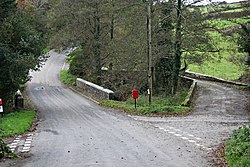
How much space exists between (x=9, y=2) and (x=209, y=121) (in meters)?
13.6

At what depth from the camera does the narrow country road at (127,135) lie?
469 inches

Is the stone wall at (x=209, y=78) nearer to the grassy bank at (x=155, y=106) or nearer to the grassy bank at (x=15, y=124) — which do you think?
the grassy bank at (x=155, y=106)

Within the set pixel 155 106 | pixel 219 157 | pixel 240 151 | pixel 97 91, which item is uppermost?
pixel 240 151

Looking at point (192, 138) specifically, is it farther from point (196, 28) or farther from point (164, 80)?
point (164, 80)

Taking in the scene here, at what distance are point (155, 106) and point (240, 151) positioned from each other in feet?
48.5

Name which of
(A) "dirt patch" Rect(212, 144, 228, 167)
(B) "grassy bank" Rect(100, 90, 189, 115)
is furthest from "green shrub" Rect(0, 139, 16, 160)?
(B) "grassy bank" Rect(100, 90, 189, 115)

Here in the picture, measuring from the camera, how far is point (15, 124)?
2006 centimetres

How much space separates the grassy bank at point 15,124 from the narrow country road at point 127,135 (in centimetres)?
73

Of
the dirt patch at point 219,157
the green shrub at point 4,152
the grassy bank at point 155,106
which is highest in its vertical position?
the green shrub at point 4,152

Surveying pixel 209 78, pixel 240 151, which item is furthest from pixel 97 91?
pixel 240 151

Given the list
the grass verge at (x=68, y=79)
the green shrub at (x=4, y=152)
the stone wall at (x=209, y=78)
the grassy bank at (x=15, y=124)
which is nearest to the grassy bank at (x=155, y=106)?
the grassy bank at (x=15, y=124)

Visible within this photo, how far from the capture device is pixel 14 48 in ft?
83.5

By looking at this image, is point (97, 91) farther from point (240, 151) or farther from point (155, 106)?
point (240, 151)

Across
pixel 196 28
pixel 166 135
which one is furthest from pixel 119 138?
pixel 196 28
